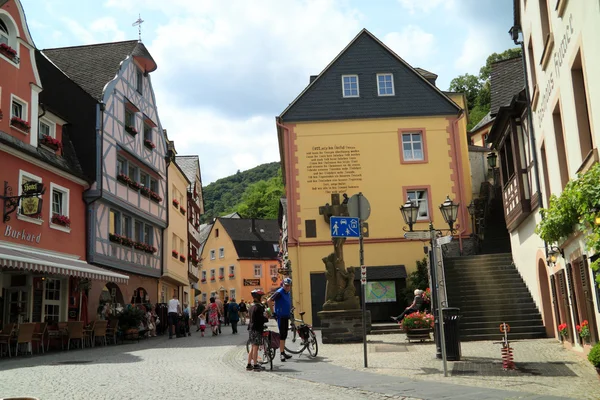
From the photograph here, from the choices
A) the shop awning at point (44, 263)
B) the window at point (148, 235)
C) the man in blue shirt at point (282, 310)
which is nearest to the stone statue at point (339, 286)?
the man in blue shirt at point (282, 310)

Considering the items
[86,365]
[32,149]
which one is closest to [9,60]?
[32,149]

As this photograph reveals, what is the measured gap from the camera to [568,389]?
8.95m

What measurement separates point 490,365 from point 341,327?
679cm

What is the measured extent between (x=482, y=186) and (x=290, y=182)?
8.63 m

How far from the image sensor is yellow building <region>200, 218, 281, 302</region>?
7406cm

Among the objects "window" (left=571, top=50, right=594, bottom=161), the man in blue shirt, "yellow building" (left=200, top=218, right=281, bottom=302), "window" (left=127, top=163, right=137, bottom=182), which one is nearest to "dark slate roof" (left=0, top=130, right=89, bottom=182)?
"window" (left=127, top=163, right=137, bottom=182)

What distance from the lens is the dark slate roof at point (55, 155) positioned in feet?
66.2

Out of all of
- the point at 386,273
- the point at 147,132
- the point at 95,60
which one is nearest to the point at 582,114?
the point at 386,273

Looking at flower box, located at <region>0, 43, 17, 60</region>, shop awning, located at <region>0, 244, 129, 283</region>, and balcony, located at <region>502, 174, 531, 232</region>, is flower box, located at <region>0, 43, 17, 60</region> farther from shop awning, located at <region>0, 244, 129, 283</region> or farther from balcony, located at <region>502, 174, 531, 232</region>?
balcony, located at <region>502, 174, 531, 232</region>

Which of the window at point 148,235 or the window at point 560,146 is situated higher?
the window at point 148,235

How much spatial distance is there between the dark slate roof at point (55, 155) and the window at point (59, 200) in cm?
70

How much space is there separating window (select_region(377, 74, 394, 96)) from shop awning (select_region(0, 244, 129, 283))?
47.8 feet

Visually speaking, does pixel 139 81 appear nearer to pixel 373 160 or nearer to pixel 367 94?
pixel 367 94

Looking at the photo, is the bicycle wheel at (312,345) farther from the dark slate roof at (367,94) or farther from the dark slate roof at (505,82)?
the dark slate roof at (367,94)
